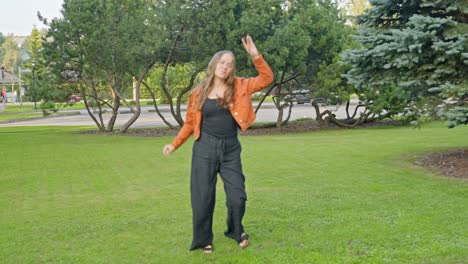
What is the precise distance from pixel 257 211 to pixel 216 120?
2259 mm

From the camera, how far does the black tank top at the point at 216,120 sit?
5.52 m

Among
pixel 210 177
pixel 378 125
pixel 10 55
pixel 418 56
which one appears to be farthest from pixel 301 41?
pixel 10 55

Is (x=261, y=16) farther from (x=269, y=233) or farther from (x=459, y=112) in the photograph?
(x=269, y=233)

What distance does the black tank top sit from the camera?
18.1ft

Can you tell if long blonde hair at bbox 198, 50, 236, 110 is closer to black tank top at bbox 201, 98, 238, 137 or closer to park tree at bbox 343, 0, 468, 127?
black tank top at bbox 201, 98, 238, 137

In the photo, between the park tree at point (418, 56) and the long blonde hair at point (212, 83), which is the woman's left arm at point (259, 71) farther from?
the park tree at point (418, 56)

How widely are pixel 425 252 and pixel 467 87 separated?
5144 mm

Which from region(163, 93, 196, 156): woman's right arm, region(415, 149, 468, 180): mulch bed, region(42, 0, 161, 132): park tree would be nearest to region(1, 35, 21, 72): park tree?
region(42, 0, 161, 132): park tree

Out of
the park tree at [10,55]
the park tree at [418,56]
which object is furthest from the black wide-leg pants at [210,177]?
the park tree at [10,55]

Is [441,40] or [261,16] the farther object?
[261,16]

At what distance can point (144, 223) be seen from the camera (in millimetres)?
6902

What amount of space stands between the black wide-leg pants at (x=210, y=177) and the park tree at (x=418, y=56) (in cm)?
537

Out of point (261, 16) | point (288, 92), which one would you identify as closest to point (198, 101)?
point (261, 16)

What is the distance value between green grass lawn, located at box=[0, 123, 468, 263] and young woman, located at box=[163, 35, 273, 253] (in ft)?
1.56
